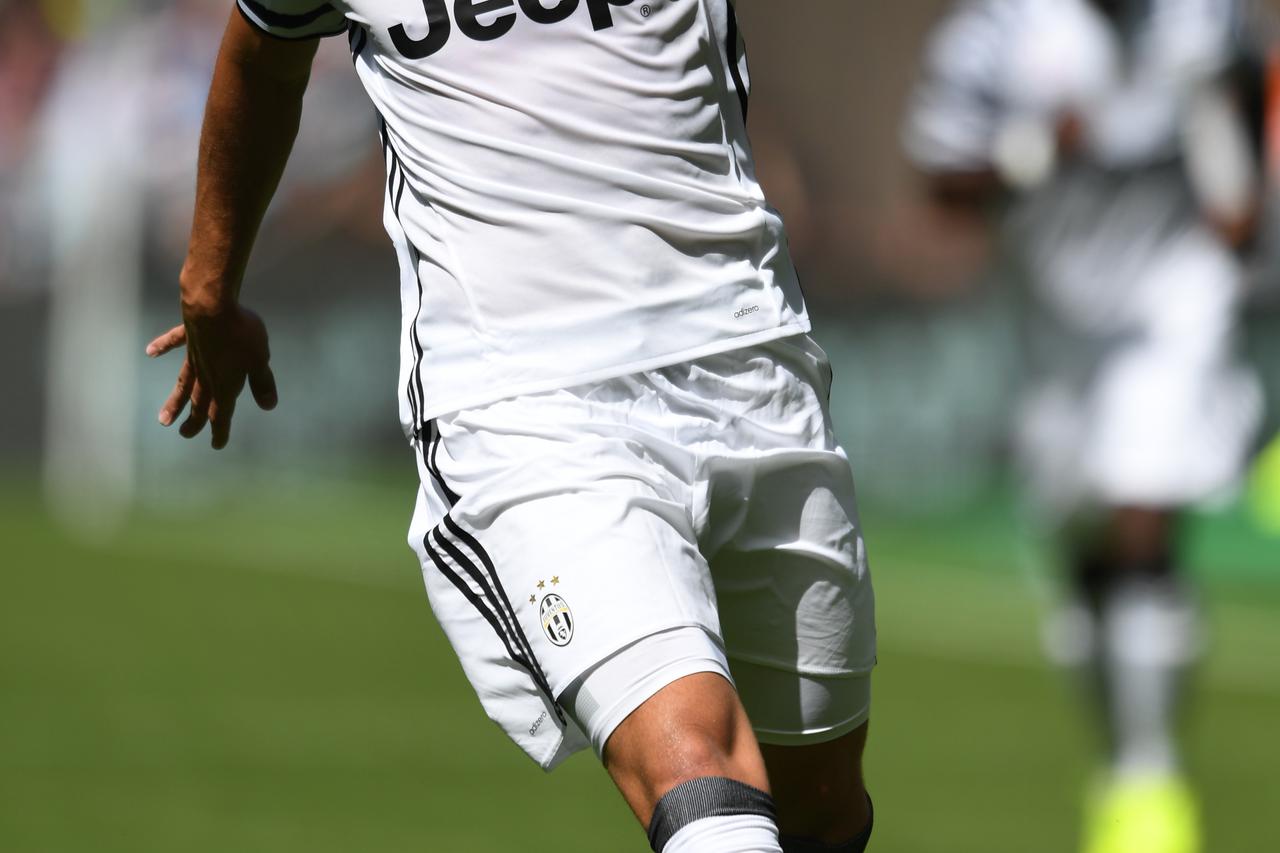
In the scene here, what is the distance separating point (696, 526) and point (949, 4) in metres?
8.55

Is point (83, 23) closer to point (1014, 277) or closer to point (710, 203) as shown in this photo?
point (1014, 277)

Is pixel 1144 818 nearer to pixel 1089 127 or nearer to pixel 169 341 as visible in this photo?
pixel 1089 127

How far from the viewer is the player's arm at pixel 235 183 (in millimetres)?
3117

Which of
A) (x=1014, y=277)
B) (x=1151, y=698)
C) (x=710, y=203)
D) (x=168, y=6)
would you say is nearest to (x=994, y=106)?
(x=1014, y=277)

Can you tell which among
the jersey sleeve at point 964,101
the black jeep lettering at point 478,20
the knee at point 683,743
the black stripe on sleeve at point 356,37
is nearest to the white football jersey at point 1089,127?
the jersey sleeve at point 964,101

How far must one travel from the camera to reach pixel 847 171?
11.4 m

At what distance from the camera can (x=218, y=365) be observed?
3.36m

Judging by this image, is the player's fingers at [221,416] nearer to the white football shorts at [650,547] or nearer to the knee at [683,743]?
the white football shorts at [650,547]

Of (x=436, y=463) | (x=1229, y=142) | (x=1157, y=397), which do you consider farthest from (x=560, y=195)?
(x=1229, y=142)

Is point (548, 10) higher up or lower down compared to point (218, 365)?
higher up

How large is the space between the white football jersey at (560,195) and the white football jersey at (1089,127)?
3.25m

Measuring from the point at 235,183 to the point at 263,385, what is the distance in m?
0.39

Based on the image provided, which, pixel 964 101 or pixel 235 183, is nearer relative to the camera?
pixel 235 183

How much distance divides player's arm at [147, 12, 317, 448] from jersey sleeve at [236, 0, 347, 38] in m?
0.02
